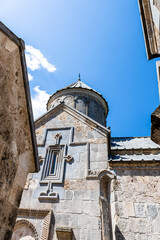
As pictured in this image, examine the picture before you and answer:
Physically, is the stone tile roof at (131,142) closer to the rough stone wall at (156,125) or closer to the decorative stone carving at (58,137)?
the decorative stone carving at (58,137)

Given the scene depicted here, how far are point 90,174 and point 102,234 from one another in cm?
169

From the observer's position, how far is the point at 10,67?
273 centimetres

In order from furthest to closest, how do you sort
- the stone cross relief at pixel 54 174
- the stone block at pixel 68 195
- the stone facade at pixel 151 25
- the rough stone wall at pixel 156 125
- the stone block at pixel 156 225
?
the stone cross relief at pixel 54 174 → the stone block at pixel 68 195 → the stone block at pixel 156 225 → the stone facade at pixel 151 25 → the rough stone wall at pixel 156 125

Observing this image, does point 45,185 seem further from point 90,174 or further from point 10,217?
point 10,217

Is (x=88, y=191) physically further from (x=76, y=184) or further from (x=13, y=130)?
(x=13, y=130)

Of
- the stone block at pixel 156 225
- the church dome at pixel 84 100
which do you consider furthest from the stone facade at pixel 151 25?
the church dome at pixel 84 100

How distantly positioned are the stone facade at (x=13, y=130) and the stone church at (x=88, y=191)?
9.00 feet

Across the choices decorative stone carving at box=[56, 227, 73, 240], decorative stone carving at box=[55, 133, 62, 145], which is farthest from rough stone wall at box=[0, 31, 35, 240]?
decorative stone carving at box=[55, 133, 62, 145]

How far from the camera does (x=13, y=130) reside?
8.82ft

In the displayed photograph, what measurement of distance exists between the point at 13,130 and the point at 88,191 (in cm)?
363

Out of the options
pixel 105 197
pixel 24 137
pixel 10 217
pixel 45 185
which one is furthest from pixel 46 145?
pixel 10 217

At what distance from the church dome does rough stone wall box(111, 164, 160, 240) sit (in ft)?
18.4

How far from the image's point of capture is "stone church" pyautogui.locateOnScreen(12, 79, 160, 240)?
15.5ft

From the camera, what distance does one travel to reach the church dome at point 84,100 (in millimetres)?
10984
